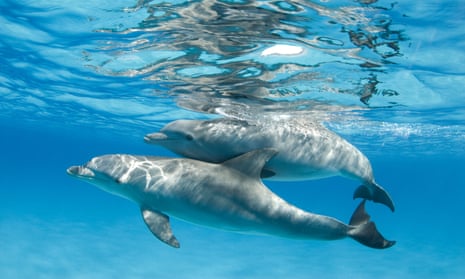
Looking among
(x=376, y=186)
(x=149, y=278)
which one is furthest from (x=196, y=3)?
(x=149, y=278)

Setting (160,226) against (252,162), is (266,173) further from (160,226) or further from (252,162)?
(160,226)

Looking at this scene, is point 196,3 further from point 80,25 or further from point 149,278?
point 149,278

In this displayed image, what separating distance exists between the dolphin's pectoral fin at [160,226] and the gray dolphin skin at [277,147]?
55.2 inches

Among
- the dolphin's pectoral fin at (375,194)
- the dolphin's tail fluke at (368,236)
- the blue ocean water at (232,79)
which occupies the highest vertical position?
the blue ocean water at (232,79)

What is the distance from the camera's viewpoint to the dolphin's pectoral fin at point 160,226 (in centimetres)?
625

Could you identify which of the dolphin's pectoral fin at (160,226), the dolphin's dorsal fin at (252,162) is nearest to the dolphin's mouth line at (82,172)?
the dolphin's pectoral fin at (160,226)

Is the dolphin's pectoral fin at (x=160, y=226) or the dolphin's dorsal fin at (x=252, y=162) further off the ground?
the dolphin's dorsal fin at (x=252, y=162)

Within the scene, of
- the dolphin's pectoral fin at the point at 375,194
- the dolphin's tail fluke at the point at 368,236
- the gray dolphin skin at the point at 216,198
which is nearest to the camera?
the gray dolphin skin at the point at 216,198

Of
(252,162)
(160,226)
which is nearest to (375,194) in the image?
(252,162)

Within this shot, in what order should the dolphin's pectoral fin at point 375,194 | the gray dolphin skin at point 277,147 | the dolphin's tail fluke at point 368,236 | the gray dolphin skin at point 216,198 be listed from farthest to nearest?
the dolphin's pectoral fin at point 375,194
the gray dolphin skin at point 277,147
the dolphin's tail fluke at point 368,236
the gray dolphin skin at point 216,198

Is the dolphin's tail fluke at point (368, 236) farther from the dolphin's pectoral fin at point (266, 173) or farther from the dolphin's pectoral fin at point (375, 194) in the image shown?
the dolphin's pectoral fin at point (375, 194)

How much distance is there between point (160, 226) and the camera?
6.34m

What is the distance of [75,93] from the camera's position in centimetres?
2067

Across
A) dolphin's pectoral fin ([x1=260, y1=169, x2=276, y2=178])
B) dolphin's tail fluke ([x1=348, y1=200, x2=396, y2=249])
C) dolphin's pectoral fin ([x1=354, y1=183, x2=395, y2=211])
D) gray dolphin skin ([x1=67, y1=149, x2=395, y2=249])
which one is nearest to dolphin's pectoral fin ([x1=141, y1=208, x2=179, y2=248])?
gray dolphin skin ([x1=67, y1=149, x2=395, y2=249])
